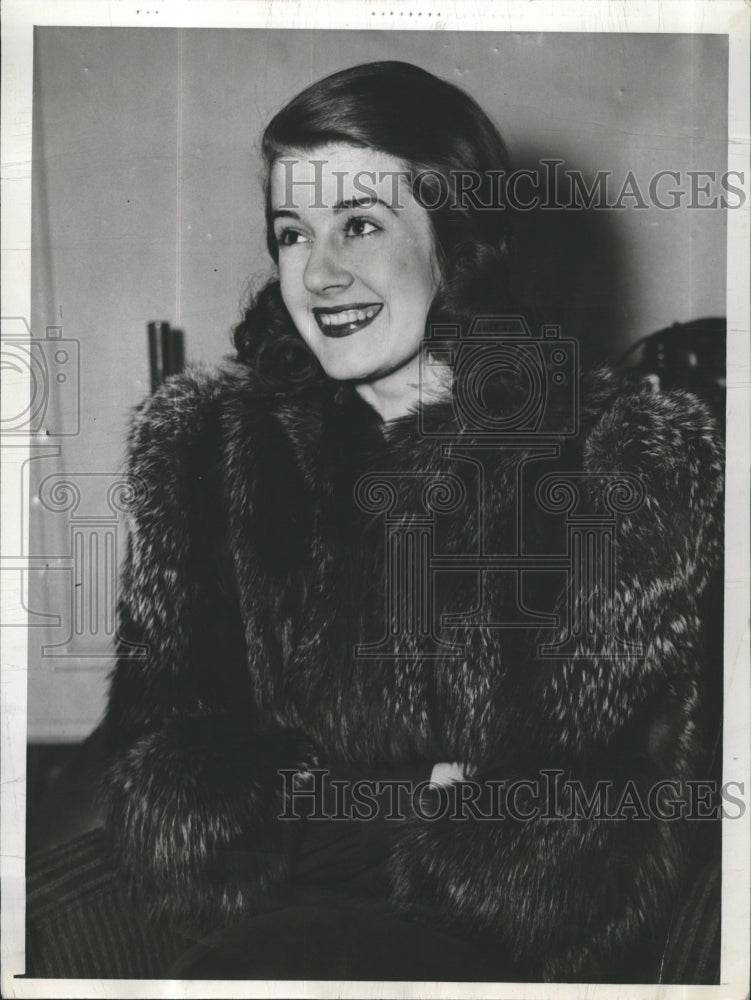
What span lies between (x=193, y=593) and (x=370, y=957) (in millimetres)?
624

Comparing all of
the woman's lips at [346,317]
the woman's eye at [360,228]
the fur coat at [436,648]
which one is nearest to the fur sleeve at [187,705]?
the fur coat at [436,648]

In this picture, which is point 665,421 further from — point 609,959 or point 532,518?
point 609,959

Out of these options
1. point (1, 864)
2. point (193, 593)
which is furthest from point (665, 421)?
point (1, 864)

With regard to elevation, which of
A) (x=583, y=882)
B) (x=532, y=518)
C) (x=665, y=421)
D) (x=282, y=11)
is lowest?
(x=583, y=882)

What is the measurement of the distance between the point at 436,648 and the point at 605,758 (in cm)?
30

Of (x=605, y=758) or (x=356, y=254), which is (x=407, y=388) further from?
(x=605, y=758)

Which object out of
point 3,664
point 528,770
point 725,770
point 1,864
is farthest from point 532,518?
point 1,864

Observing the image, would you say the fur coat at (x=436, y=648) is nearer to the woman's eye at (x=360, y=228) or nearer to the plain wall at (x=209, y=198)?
the plain wall at (x=209, y=198)

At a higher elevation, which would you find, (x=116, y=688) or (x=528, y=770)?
(x=116, y=688)

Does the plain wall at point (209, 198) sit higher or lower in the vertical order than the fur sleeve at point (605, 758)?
higher

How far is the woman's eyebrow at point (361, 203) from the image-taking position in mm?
1307

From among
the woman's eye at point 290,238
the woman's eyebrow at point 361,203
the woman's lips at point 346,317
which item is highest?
the woman's eyebrow at point 361,203

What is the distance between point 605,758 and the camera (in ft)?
→ 4.25

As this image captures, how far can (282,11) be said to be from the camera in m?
1.33
